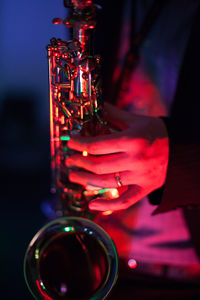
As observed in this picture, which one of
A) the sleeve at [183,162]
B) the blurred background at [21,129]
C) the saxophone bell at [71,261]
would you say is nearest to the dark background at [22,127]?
the blurred background at [21,129]

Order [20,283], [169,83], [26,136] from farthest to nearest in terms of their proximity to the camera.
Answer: [26,136] → [20,283] → [169,83]

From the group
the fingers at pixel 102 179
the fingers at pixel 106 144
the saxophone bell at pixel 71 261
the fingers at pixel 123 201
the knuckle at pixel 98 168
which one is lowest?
the saxophone bell at pixel 71 261

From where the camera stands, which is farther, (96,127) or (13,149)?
(13,149)

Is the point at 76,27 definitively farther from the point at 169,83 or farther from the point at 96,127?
the point at 169,83

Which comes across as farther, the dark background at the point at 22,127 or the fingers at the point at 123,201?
the dark background at the point at 22,127

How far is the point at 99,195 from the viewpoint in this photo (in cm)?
65

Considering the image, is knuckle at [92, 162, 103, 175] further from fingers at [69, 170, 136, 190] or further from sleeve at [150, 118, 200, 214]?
sleeve at [150, 118, 200, 214]

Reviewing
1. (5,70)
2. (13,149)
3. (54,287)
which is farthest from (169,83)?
(13,149)

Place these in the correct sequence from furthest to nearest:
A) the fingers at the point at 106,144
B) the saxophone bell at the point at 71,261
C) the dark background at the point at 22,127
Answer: the dark background at the point at 22,127
the saxophone bell at the point at 71,261
the fingers at the point at 106,144

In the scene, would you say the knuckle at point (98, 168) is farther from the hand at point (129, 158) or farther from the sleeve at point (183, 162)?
the sleeve at point (183, 162)

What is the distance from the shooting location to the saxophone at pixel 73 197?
1.99 feet

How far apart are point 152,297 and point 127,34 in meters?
0.98

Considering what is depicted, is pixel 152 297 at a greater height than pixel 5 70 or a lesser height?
lesser

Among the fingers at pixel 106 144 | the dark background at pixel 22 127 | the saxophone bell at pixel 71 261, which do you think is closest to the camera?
the fingers at pixel 106 144
